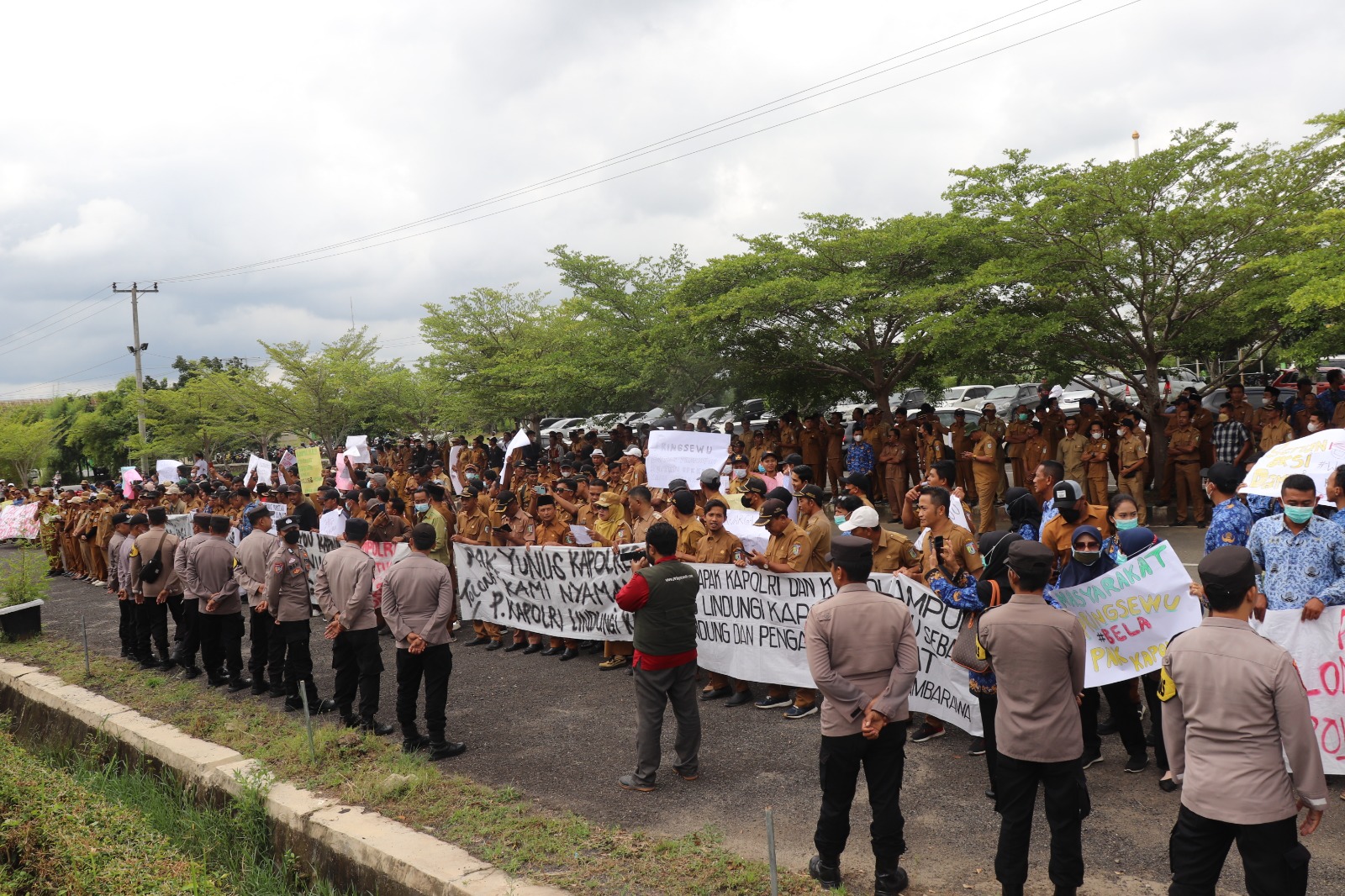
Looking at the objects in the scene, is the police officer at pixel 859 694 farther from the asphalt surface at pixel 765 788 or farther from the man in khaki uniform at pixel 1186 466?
the man in khaki uniform at pixel 1186 466

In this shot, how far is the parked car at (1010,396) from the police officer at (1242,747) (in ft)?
89.6

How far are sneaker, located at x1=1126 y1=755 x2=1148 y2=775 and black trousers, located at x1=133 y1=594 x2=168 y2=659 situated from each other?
9976 mm

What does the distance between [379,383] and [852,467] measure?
23.1 metres

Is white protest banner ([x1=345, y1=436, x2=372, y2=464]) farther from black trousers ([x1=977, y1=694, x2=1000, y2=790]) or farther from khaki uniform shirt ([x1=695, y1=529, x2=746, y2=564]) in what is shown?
black trousers ([x1=977, y1=694, x2=1000, y2=790])

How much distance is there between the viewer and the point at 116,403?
5734 centimetres

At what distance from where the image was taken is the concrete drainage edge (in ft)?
16.8

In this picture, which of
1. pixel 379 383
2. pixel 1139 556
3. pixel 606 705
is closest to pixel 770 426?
pixel 606 705

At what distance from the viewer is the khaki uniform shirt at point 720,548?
26.6ft

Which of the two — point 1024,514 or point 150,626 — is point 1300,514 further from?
point 150,626

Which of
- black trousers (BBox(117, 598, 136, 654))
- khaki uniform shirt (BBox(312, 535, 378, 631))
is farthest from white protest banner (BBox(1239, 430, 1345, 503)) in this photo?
black trousers (BBox(117, 598, 136, 654))

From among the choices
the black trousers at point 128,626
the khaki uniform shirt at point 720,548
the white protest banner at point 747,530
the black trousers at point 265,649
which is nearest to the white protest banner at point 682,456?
the white protest banner at point 747,530

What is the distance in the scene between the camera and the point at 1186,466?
1375 centimetres

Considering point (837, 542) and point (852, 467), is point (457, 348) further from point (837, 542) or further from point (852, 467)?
point (837, 542)

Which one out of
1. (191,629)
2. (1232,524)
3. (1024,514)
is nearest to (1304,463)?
(1232,524)
